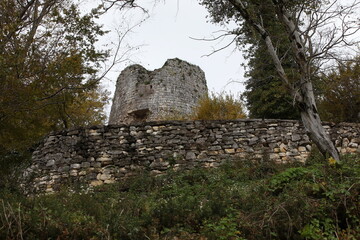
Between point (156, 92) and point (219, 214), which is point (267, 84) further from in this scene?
point (219, 214)

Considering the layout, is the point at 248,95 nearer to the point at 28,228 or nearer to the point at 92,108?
the point at 92,108

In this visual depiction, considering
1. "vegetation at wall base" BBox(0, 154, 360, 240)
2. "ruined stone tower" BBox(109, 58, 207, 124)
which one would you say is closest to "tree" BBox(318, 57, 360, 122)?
"ruined stone tower" BBox(109, 58, 207, 124)

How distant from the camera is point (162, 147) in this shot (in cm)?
879

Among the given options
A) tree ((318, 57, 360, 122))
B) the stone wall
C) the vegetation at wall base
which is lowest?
the vegetation at wall base

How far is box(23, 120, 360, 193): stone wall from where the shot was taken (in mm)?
8414

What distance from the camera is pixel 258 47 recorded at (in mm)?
12125

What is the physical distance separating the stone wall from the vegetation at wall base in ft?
7.00

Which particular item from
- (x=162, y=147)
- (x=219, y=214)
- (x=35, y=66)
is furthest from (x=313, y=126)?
(x=35, y=66)

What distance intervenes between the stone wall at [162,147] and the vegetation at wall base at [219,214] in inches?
84.0

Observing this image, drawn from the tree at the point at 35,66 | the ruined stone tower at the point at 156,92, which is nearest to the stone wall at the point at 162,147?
the tree at the point at 35,66

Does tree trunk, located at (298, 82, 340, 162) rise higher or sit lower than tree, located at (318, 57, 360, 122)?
lower

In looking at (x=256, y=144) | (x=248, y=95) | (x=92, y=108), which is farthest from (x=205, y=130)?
(x=92, y=108)

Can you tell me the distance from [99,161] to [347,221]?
5.76 metres

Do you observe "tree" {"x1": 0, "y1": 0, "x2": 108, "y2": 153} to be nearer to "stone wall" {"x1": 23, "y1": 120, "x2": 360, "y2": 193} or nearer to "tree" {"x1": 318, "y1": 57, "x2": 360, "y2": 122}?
"stone wall" {"x1": 23, "y1": 120, "x2": 360, "y2": 193}
